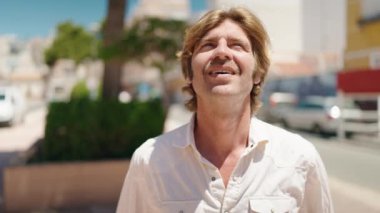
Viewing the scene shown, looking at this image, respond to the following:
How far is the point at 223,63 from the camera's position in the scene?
1544 mm

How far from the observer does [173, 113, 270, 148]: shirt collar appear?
1.61 meters

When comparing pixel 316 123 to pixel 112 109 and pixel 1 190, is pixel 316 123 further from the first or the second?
pixel 1 190

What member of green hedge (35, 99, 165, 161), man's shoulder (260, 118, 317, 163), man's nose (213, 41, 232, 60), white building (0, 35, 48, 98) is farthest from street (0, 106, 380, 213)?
white building (0, 35, 48, 98)

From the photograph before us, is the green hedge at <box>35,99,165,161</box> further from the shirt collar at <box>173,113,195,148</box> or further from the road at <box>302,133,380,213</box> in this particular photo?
the shirt collar at <box>173,113,195,148</box>

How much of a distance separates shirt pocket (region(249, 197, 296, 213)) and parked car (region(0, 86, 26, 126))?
20.0m

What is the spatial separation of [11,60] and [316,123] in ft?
248

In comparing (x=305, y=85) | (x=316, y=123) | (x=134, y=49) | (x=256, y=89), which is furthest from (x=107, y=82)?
(x=305, y=85)

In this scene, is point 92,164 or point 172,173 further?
point 92,164

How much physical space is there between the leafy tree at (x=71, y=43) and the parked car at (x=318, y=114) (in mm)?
25332

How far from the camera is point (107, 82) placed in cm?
776

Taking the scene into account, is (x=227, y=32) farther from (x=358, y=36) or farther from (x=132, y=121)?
(x=358, y=36)

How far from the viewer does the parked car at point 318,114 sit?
15416 millimetres

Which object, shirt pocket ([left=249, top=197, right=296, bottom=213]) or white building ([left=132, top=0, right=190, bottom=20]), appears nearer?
shirt pocket ([left=249, top=197, right=296, bottom=213])

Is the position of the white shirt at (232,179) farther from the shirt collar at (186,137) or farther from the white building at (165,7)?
the white building at (165,7)
